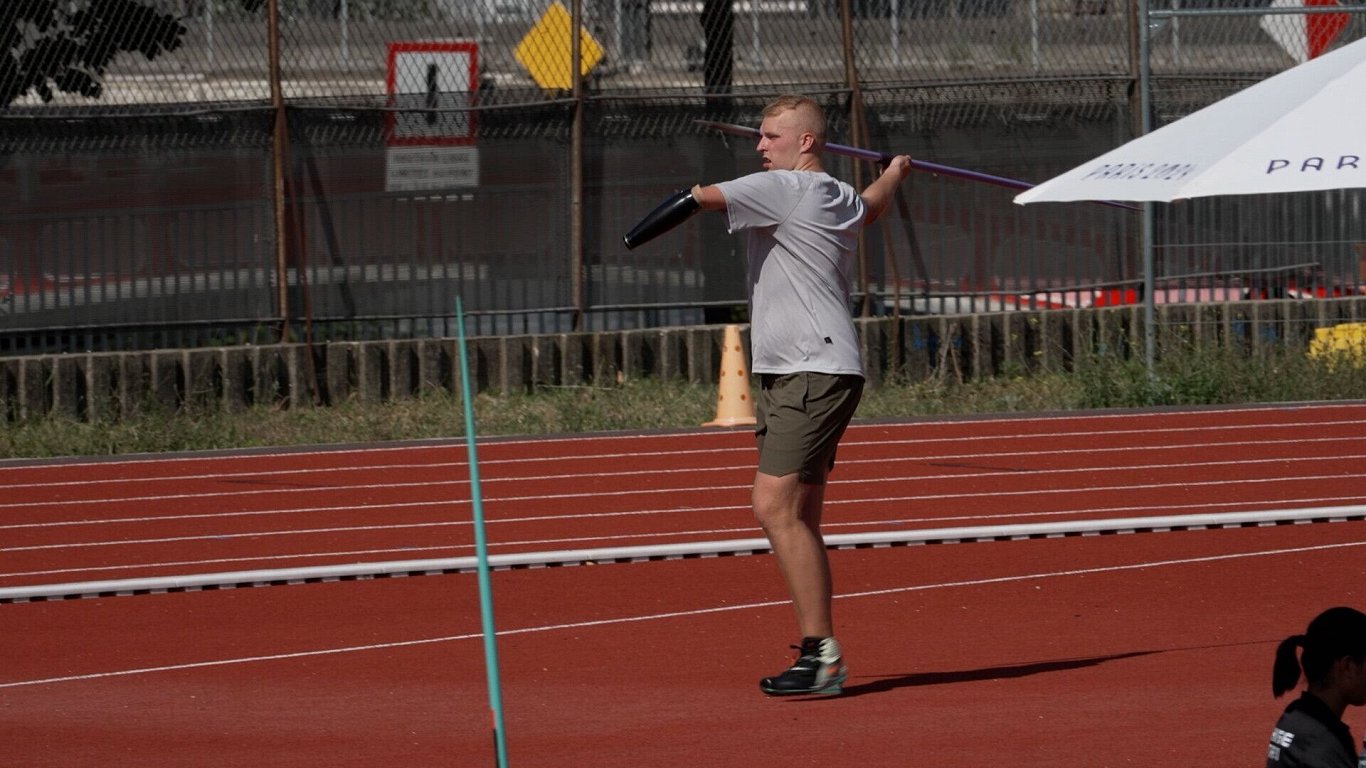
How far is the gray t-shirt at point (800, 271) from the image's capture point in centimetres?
653

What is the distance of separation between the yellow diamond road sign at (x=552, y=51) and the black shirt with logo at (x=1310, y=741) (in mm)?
12765

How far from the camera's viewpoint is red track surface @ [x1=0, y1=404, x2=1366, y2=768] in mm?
6281

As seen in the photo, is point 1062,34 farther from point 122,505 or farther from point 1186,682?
point 1186,682

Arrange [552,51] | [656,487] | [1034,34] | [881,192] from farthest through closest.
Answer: [1034,34] → [552,51] → [656,487] → [881,192]

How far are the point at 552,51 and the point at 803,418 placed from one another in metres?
10.6

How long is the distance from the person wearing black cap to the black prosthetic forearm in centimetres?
240

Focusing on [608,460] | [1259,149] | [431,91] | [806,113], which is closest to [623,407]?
[608,460]

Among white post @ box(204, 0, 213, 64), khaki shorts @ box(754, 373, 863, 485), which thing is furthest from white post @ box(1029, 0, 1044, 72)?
khaki shorts @ box(754, 373, 863, 485)

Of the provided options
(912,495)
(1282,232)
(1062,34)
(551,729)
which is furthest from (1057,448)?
(551,729)

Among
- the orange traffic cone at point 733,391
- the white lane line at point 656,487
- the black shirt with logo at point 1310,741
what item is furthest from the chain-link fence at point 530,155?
the black shirt with logo at point 1310,741

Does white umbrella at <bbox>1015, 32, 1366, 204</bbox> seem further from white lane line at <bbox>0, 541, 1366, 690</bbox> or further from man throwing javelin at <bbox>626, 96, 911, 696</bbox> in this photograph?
white lane line at <bbox>0, 541, 1366, 690</bbox>

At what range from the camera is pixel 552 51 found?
16609 millimetres

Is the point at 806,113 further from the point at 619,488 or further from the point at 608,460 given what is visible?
the point at 608,460

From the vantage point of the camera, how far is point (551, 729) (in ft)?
20.9
